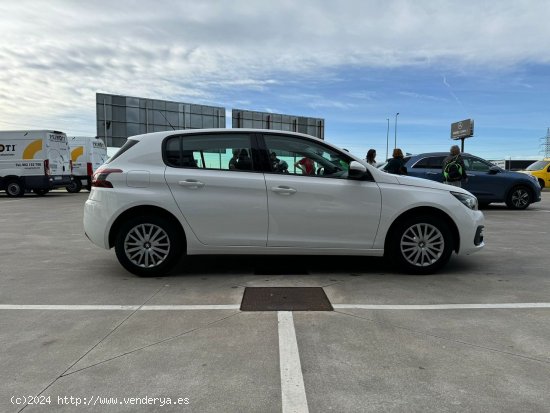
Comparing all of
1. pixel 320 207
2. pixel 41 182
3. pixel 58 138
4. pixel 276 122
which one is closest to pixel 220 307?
pixel 320 207

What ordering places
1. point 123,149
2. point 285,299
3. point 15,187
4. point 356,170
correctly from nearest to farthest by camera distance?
1. point 285,299
2. point 356,170
3. point 123,149
4. point 15,187

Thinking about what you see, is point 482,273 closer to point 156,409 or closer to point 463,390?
point 463,390

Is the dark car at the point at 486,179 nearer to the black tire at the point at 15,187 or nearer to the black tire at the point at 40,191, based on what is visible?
the black tire at the point at 40,191

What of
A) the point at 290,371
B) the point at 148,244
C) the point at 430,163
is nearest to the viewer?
the point at 290,371

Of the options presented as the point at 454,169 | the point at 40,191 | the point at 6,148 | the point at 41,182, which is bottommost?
the point at 40,191

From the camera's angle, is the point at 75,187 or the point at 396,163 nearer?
the point at 396,163

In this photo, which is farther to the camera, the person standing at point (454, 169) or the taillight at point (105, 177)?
the person standing at point (454, 169)

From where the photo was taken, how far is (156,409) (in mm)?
2658

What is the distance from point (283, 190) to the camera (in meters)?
5.36

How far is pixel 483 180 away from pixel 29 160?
1744cm

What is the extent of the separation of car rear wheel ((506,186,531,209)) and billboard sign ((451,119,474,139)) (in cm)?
4052

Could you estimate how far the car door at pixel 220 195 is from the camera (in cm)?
536

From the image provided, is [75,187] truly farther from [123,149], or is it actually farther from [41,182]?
[123,149]

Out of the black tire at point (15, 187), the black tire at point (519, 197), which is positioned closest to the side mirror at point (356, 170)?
the black tire at point (519, 197)
